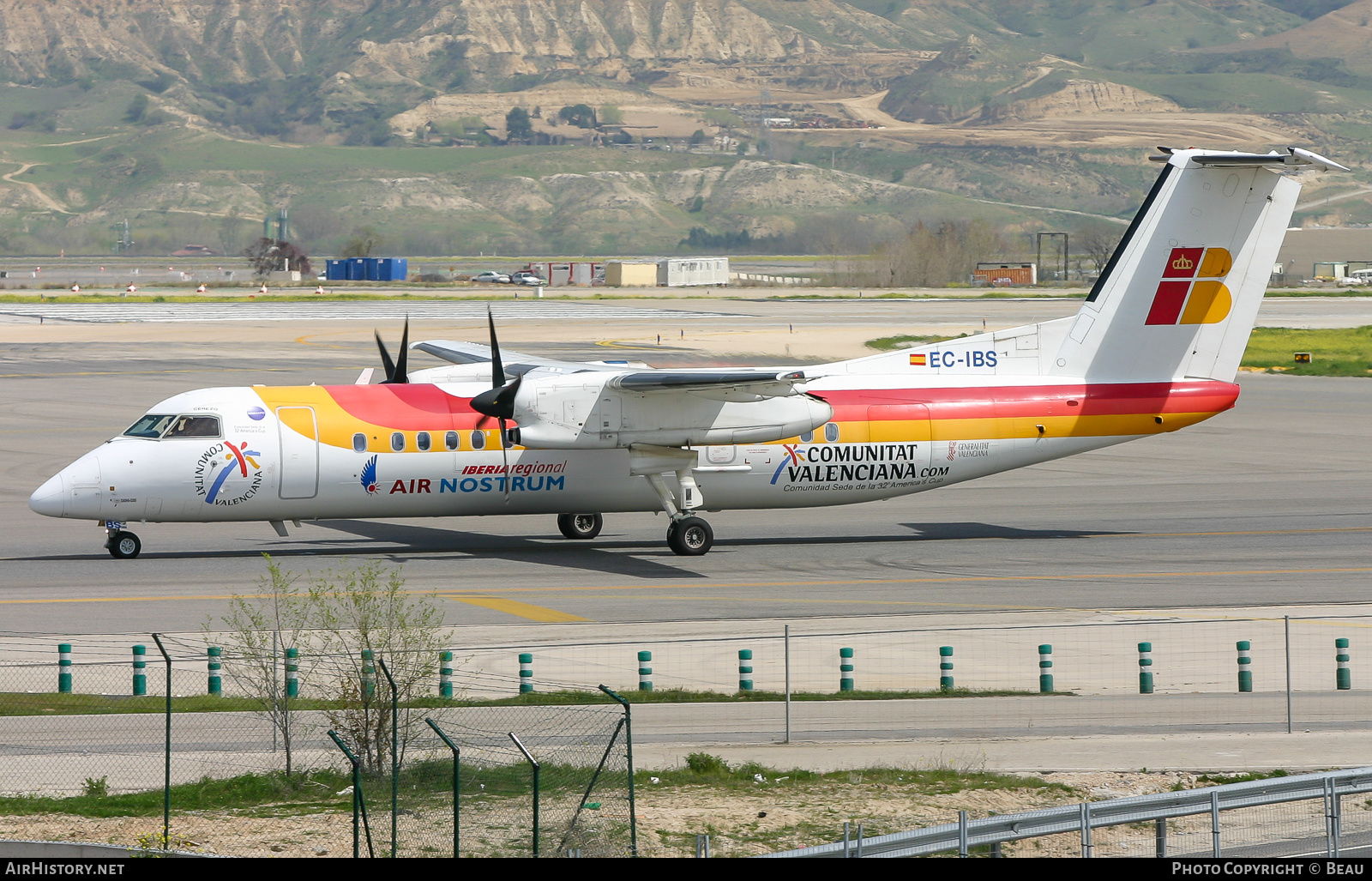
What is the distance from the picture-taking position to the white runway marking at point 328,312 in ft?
307

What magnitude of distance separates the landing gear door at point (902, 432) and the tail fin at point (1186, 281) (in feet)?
10.4

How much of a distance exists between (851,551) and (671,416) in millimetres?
4748

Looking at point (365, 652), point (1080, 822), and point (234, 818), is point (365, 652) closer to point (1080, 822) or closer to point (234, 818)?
point (234, 818)

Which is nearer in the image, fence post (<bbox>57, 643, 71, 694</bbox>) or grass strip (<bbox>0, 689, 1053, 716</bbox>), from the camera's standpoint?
grass strip (<bbox>0, 689, 1053, 716</bbox>)

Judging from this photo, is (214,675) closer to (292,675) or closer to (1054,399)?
(292,675)

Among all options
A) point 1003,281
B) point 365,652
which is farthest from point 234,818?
point 1003,281

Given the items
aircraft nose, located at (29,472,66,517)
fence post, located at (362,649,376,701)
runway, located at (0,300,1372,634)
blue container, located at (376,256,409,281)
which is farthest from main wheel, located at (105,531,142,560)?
blue container, located at (376,256,409,281)

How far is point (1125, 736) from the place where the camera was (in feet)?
54.8

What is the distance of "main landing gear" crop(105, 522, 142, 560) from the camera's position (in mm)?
27828

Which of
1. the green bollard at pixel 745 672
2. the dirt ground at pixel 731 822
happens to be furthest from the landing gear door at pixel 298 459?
the dirt ground at pixel 731 822

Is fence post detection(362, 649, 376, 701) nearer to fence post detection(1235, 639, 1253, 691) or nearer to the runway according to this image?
the runway

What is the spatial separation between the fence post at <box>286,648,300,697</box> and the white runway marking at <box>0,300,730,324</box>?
76.2 meters

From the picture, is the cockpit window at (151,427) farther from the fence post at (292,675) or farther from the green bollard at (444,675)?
the green bollard at (444,675)

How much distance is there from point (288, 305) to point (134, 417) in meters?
58.8
